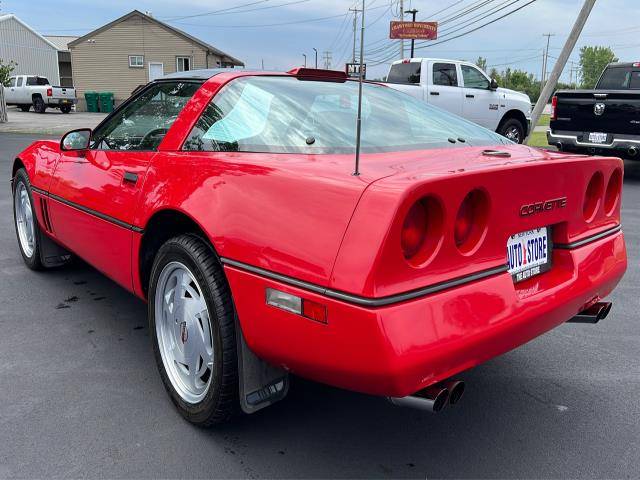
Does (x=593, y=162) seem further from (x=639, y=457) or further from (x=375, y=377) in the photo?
(x=375, y=377)

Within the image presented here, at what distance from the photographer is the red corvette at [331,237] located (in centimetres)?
178

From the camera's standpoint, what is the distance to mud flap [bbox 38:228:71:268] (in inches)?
172

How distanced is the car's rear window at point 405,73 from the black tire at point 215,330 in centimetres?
1135

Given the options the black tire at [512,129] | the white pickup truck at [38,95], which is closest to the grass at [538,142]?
the black tire at [512,129]

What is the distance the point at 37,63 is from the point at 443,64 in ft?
148

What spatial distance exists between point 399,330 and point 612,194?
1.62 m

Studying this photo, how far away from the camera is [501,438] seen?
96.3 inches

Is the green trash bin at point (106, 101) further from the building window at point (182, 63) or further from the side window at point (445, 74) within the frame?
the side window at point (445, 74)

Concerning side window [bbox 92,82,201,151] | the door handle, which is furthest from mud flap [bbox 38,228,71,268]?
the door handle

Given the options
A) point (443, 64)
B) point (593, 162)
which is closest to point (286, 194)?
point (593, 162)

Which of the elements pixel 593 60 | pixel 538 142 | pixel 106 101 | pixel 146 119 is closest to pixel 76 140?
pixel 146 119

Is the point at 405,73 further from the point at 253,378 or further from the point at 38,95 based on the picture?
the point at 38,95

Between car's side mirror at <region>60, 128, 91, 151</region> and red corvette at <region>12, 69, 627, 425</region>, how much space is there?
42 centimetres

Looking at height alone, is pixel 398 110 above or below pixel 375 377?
above
